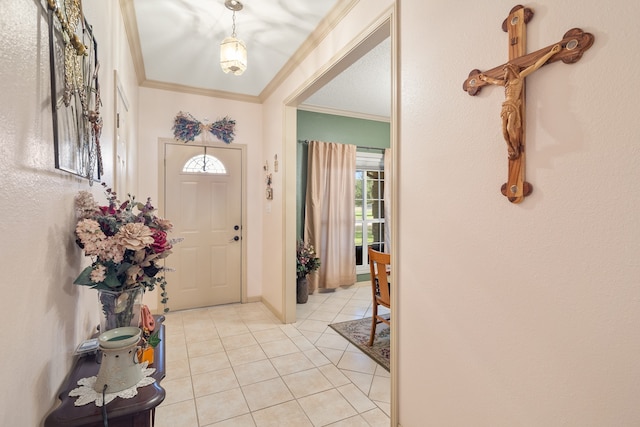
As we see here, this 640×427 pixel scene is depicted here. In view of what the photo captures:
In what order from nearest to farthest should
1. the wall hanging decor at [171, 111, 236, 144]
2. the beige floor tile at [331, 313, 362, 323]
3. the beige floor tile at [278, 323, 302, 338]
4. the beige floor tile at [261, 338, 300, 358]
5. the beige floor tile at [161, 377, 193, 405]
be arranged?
the beige floor tile at [161, 377, 193, 405]
the beige floor tile at [261, 338, 300, 358]
the beige floor tile at [278, 323, 302, 338]
the beige floor tile at [331, 313, 362, 323]
the wall hanging decor at [171, 111, 236, 144]

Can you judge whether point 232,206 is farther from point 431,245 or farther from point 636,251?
point 636,251

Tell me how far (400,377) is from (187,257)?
10.1 feet

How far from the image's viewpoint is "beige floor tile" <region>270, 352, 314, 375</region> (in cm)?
252

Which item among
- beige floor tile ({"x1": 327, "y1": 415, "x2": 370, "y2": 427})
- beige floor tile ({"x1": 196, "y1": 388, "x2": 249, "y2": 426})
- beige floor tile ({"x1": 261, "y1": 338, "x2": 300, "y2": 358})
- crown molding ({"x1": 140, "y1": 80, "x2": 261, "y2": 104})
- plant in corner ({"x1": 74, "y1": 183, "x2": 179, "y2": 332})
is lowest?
beige floor tile ({"x1": 327, "y1": 415, "x2": 370, "y2": 427})

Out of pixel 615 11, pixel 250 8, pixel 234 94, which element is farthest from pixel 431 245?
pixel 234 94

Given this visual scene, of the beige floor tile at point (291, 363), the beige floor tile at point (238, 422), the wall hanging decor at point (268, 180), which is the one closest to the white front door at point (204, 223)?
the wall hanging decor at point (268, 180)

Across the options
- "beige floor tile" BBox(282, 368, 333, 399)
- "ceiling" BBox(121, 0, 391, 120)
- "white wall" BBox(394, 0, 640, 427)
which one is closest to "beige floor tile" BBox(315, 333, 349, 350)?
"beige floor tile" BBox(282, 368, 333, 399)

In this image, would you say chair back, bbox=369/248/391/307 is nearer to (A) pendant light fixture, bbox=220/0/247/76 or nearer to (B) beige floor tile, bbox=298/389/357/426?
(B) beige floor tile, bbox=298/389/357/426

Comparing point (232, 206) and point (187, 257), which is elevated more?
point (232, 206)

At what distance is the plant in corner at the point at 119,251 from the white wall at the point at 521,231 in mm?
1237

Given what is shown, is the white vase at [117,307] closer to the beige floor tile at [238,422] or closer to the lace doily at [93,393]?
the lace doily at [93,393]

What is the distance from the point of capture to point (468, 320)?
1.33 m

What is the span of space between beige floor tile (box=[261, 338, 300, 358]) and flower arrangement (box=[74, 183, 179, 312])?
1944 mm

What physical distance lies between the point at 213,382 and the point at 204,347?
0.64m
